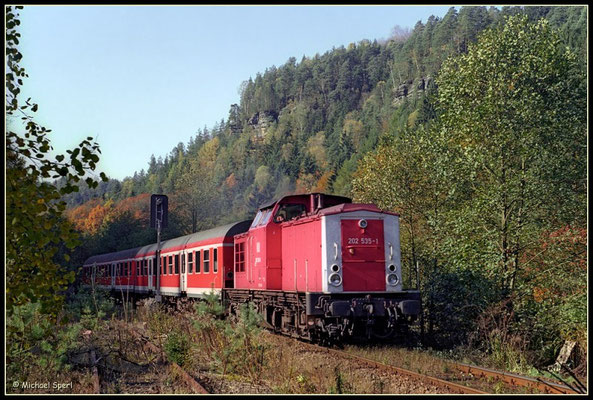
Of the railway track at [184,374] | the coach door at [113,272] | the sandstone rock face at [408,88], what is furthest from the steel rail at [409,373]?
the sandstone rock face at [408,88]

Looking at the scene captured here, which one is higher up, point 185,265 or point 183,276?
point 185,265

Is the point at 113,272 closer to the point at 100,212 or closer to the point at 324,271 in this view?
the point at 324,271

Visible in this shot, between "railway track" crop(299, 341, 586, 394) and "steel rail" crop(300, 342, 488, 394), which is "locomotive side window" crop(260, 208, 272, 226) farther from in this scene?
"railway track" crop(299, 341, 586, 394)

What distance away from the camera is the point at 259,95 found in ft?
648

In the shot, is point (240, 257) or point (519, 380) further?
point (240, 257)

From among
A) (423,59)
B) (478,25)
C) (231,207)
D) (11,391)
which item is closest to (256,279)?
(11,391)

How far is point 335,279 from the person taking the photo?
1559 centimetres

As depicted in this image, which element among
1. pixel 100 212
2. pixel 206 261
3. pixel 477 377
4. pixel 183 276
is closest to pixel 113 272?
pixel 183 276

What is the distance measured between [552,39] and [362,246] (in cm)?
1228

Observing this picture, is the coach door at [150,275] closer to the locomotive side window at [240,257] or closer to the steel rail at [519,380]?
the locomotive side window at [240,257]

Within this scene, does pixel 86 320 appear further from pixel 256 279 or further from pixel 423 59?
pixel 423 59

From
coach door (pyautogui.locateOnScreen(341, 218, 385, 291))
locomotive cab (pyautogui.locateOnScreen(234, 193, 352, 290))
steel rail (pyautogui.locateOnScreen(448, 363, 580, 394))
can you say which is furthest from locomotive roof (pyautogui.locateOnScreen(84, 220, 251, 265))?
steel rail (pyautogui.locateOnScreen(448, 363, 580, 394))

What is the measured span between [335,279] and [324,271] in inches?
13.9

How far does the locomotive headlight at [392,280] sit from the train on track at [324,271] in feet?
0.09
